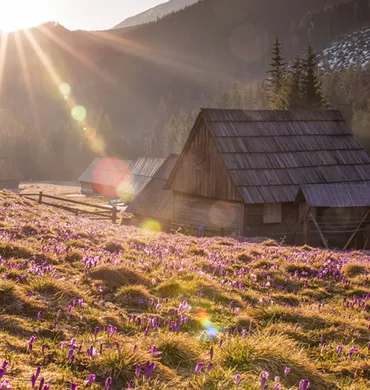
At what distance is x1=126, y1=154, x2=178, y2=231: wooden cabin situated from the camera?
38656 millimetres

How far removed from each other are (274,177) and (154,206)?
1432cm

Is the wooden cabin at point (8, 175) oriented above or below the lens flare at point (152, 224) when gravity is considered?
above

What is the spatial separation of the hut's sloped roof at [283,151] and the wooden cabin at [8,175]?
8633 centimetres

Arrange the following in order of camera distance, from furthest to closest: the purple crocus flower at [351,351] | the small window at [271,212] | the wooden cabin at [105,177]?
the wooden cabin at [105,177], the small window at [271,212], the purple crocus flower at [351,351]

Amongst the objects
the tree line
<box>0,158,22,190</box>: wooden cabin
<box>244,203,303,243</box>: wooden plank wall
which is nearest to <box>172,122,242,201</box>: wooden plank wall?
<box>244,203,303,243</box>: wooden plank wall

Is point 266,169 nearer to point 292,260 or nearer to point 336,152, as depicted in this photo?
point 336,152

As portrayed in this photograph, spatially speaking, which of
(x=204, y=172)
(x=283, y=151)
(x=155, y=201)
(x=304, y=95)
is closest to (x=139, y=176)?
(x=304, y=95)

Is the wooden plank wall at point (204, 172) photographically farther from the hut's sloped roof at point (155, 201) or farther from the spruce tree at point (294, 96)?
the spruce tree at point (294, 96)

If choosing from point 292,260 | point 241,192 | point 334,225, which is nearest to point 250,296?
point 292,260

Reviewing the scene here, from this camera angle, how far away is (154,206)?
131 ft

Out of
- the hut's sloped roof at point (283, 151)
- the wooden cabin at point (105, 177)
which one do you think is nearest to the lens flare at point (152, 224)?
the hut's sloped roof at point (283, 151)

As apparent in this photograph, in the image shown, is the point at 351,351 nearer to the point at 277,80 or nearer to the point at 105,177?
the point at 277,80

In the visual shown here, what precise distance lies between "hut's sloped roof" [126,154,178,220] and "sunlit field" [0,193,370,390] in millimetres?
27202

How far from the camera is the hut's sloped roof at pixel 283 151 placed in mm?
27969
